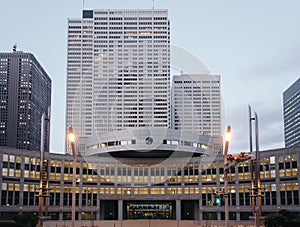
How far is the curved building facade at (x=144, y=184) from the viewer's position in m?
110

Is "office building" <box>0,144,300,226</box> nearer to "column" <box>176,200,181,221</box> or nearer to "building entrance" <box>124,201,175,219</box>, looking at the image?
"building entrance" <box>124,201,175,219</box>

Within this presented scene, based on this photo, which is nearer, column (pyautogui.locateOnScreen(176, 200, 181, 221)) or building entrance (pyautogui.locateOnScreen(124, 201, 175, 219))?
column (pyautogui.locateOnScreen(176, 200, 181, 221))

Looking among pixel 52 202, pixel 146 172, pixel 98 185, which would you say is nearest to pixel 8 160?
pixel 52 202

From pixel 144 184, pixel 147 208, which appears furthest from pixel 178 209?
pixel 147 208

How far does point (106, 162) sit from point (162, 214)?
23.1m

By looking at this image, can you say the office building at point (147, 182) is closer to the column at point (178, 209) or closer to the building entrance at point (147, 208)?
the building entrance at point (147, 208)

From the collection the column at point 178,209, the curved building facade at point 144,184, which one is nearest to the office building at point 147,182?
the curved building facade at point 144,184

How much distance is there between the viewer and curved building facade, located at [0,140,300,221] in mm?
110125

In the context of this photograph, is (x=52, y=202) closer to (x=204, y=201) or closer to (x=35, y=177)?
(x=35, y=177)

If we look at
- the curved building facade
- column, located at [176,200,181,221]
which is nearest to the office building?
the curved building facade

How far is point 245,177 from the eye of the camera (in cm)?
11725

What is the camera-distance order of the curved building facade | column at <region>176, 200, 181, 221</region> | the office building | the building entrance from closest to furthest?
the curved building facade, the office building, column at <region>176, 200, 181, 221</region>, the building entrance

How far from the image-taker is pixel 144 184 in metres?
128

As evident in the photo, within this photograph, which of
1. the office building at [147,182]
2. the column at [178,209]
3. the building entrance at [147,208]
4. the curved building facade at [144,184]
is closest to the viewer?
the curved building facade at [144,184]
